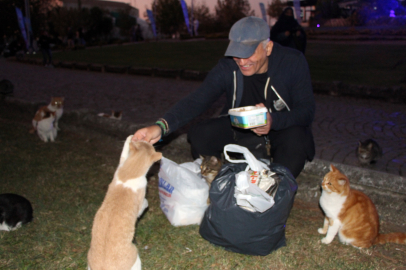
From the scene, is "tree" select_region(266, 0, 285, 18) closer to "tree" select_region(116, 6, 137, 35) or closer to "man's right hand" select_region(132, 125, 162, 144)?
"tree" select_region(116, 6, 137, 35)

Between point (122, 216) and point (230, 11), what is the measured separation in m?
37.3

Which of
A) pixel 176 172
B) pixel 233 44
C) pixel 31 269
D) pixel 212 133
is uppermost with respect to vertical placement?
pixel 233 44

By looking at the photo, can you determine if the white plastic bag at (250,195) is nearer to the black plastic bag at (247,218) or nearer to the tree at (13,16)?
the black plastic bag at (247,218)

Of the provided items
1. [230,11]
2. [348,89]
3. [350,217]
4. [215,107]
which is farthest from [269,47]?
[230,11]

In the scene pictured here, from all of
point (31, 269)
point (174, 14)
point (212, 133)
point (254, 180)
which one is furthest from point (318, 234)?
point (174, 14)

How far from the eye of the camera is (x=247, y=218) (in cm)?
224

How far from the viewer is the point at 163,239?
8.60 feet

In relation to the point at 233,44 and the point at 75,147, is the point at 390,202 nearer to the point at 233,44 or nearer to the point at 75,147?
the point at 233,44

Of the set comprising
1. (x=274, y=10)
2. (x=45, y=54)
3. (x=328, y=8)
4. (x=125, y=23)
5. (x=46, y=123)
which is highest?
(x=125, y=23)

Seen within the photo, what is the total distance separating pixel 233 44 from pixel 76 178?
243cm

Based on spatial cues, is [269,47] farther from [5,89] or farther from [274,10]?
[274,10]

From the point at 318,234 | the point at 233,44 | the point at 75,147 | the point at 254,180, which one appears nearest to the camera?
the point at 254,180

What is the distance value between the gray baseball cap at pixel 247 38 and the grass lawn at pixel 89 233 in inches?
60.4

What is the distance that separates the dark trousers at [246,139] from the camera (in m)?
2.63
